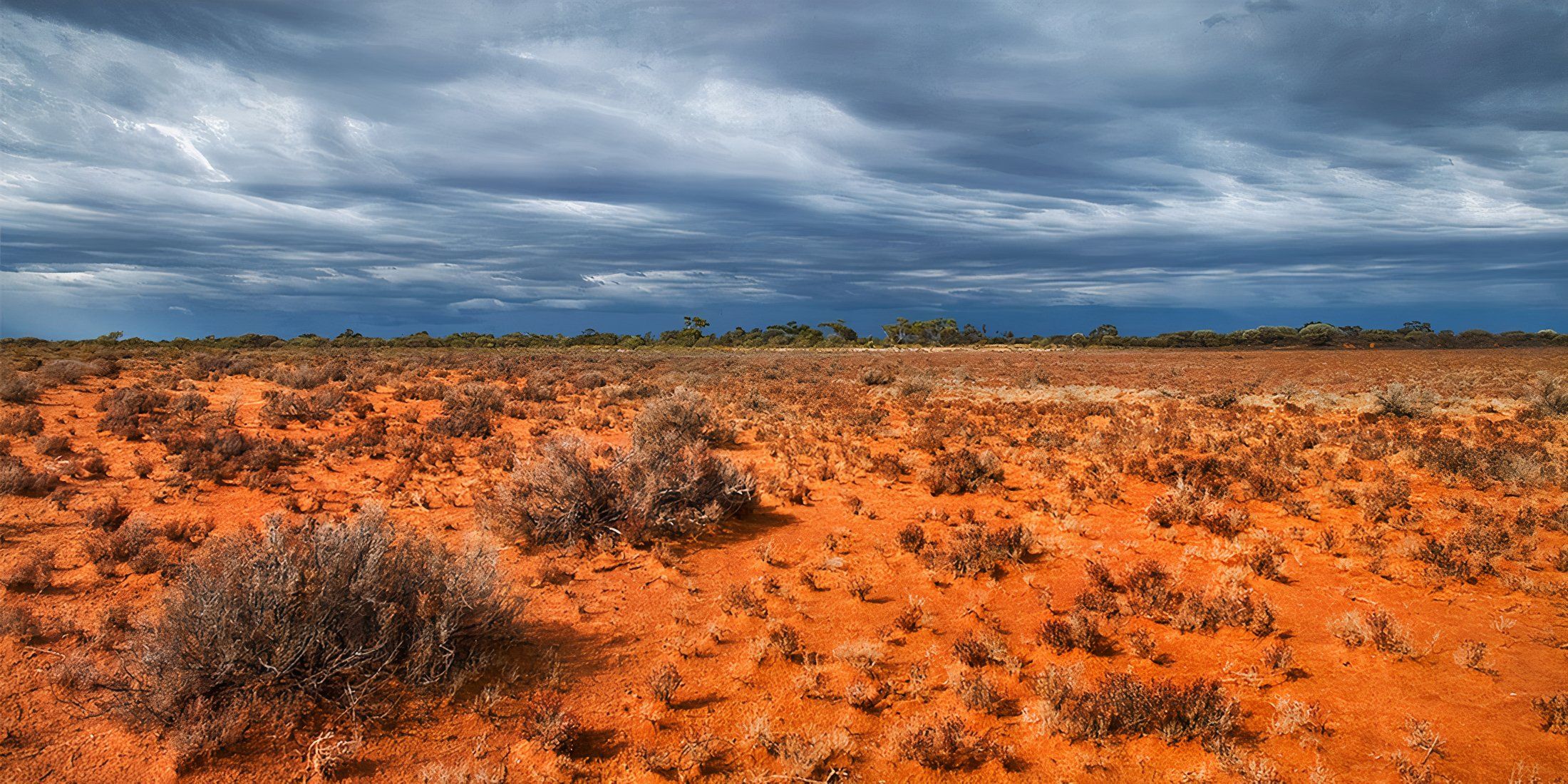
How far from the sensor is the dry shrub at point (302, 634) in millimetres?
4938

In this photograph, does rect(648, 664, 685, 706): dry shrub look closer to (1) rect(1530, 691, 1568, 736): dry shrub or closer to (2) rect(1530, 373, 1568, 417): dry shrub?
(1) rect(1530, 691, 1568, 736): dry shrub

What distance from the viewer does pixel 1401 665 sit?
19.3 feet

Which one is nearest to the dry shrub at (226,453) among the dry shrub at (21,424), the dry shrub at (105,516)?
the dry shrub at (105,516)

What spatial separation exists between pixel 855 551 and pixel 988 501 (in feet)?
10.9

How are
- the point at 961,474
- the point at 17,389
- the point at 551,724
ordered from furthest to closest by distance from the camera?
the point at 17,389 < the point at 961,474 < the point at 551,724

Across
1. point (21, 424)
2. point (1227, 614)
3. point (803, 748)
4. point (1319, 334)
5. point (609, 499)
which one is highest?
point (1319, 334)

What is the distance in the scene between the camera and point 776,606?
25.0 feet

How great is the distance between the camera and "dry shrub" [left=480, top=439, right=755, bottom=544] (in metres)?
9.39

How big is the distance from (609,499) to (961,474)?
644 centimetres

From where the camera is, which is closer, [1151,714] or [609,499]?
[1151,714]

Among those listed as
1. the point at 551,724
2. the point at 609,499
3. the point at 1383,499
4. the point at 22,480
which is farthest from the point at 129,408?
the point at 1383,499

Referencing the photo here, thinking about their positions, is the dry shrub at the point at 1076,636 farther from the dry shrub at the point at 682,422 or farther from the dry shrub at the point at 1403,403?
the dry shrub at the point at 1403,403

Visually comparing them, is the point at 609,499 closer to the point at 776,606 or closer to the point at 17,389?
the point at 776,606

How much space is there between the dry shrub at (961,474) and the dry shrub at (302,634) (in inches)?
316
